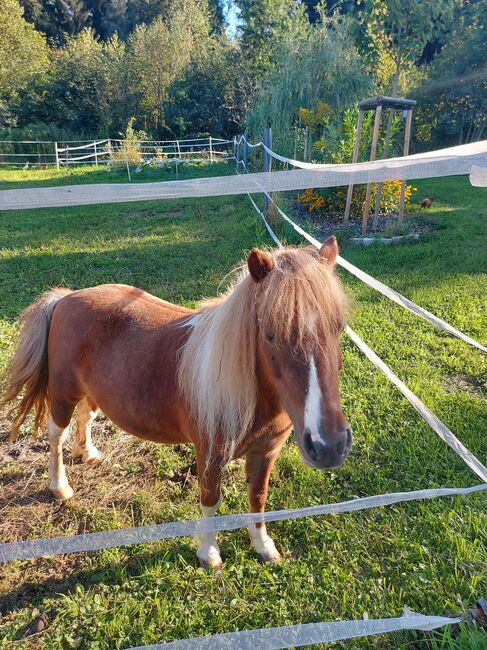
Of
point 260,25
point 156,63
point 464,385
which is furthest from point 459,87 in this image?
point 464,385

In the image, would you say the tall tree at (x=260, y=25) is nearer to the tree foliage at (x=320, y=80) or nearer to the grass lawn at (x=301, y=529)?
the tree foliage at (x=320, y=80)

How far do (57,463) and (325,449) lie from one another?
6.30 ft

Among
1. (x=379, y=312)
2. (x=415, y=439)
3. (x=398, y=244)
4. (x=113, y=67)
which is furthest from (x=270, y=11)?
(x=415, y=439)

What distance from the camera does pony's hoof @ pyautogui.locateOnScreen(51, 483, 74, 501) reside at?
250cm

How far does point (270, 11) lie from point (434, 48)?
1169cm

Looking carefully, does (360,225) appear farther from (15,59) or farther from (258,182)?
(15,59)

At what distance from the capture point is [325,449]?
1.24 meters

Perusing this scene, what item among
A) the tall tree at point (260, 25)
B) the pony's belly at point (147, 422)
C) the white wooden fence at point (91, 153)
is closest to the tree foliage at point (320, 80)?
the white wooden fence at point (91, 153)

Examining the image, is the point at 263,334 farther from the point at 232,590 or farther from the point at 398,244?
the point at 398,244

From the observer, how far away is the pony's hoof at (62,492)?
250 centimetres

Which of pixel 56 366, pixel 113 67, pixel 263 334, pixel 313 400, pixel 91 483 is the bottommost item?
pixel 91 483

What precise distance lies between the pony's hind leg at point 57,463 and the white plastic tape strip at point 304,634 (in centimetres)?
116

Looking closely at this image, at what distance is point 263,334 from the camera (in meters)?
1.42

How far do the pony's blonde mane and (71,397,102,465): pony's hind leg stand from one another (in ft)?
3.91
